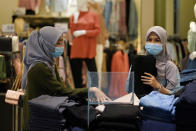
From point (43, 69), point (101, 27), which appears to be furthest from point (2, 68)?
point (101, 27)

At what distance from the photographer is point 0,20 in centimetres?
697

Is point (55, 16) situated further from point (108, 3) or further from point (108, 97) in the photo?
point (108, 97)

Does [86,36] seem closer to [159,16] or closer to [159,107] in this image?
[159,16]

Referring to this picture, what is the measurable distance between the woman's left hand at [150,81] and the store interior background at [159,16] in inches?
123

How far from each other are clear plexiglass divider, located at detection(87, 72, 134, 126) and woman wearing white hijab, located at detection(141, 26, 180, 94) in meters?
0.33

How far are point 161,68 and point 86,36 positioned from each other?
11.4ft

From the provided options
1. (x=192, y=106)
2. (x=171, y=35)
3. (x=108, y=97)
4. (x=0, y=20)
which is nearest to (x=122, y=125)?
(x=108, y=97)

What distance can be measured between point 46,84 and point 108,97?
0.54m

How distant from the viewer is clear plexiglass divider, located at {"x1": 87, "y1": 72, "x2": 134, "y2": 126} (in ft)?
7.46

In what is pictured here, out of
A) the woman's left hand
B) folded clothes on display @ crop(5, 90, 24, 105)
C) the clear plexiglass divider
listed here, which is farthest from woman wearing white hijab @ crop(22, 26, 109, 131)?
the woman's left hand

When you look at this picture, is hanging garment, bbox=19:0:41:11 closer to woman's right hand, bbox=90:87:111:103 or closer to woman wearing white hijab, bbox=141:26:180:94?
woman wearing white hijab, bbox=141:26:180:94

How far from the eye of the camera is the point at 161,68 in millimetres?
2756

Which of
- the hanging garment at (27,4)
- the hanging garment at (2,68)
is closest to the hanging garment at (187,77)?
the hanging garment at (2,68)

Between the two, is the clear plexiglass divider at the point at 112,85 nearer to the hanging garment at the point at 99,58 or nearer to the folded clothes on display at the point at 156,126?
the folded clothes on display at the point at 156,126
